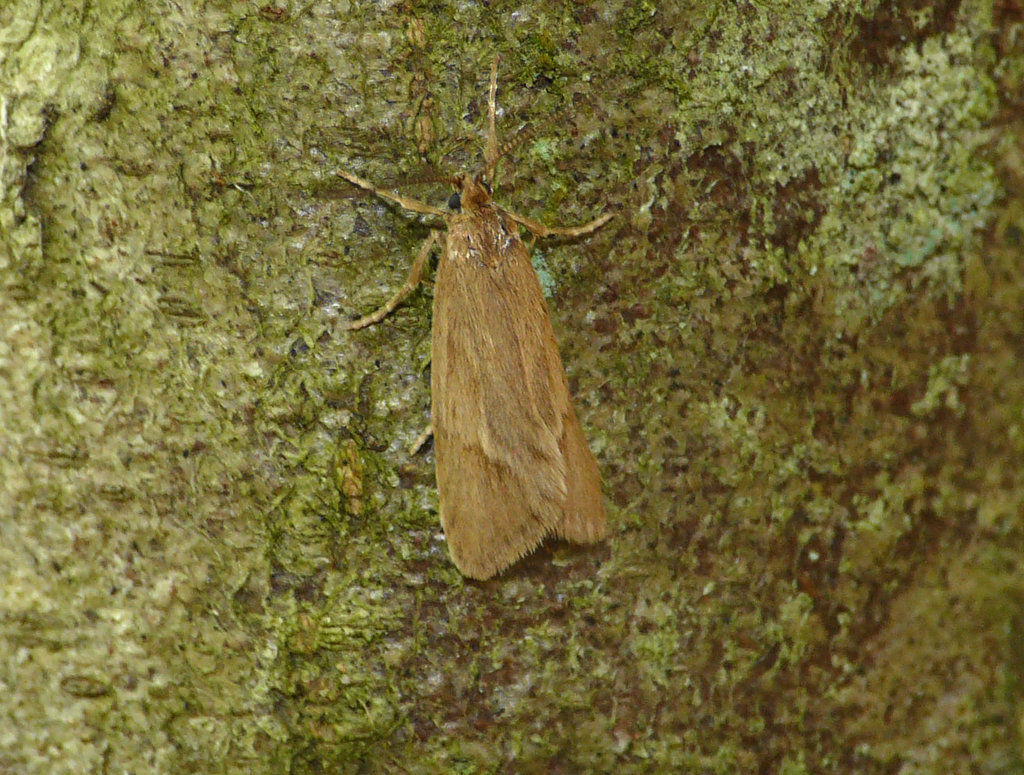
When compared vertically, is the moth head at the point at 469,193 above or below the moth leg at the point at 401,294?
above

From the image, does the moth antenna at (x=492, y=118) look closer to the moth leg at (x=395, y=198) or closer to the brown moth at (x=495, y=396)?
the brown moth at (x=495, y=396)

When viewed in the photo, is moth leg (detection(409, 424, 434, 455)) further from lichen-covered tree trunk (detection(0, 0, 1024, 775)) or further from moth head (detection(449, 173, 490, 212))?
moth head (detection(449, 173, 490, 212))

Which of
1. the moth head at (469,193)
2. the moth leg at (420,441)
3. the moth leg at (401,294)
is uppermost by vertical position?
the moth head at (469,193)

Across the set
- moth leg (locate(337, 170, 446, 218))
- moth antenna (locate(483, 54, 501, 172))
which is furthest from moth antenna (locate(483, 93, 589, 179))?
moth leg (locate(337, 170, 446, 218))

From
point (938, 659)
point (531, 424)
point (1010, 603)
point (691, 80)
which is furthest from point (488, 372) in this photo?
point (1010, 603)

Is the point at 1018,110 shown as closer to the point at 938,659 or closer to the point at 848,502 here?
the point at 848,502

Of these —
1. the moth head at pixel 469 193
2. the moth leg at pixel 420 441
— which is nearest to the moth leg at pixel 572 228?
the moth head at pixel 469 193

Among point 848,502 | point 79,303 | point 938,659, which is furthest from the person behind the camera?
point 938,659

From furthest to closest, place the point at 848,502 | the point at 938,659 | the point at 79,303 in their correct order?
the point at 938,659 < the point at 848,502 < the point at 79,303

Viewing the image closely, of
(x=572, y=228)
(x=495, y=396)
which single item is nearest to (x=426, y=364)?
(x=495, y=396)
